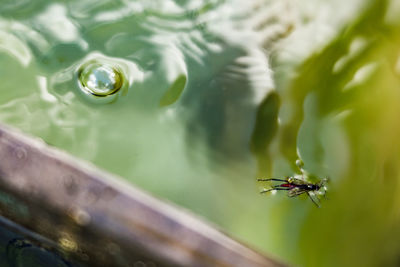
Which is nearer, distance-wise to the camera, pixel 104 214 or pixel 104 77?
pixel 104 214

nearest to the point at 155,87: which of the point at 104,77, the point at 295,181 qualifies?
the point at 104,77

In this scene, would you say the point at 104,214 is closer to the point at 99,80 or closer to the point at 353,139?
the point at 99,80

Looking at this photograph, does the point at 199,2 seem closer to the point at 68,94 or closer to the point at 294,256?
the point at 68,94

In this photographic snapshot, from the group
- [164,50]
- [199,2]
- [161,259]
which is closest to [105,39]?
[164,50]

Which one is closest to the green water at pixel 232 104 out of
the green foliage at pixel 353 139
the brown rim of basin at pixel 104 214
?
the green foliage at pixel 353 139

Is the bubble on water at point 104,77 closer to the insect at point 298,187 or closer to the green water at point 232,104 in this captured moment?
the green water at point 232,104

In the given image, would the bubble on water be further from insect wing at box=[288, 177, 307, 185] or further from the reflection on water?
insect wing at box=[288, 177, 307, 185]

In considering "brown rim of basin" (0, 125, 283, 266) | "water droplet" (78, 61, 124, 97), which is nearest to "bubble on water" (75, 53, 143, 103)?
"water droplet" (78, 61, 124, 97)

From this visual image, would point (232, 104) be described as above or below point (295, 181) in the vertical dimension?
above
